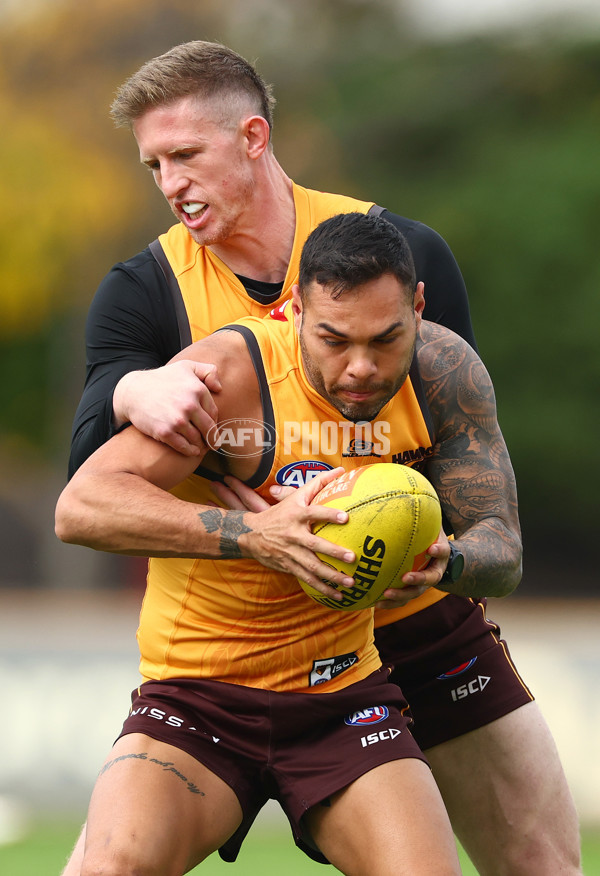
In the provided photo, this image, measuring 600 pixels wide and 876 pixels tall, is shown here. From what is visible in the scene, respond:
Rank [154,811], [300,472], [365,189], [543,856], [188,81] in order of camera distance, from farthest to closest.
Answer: [365,189] < [188,81] < [543,856] < [300,472] < [154,811]

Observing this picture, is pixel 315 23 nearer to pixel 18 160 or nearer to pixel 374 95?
pixel 374 95

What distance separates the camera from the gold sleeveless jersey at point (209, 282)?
16.7ft

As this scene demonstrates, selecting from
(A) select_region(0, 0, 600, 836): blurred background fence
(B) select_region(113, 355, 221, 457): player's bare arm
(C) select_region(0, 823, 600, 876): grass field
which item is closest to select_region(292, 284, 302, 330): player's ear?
(B) select_region(113, 355, 221, 457): player's bare arm

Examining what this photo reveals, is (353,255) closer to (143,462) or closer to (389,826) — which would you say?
(143,462)

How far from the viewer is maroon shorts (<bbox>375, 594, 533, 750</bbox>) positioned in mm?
5336

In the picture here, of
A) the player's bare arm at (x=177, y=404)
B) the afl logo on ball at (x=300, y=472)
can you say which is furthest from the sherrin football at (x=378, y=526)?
the player's bare arm at (x=177, y=404)

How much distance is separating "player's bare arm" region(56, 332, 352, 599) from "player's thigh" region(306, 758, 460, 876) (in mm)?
708

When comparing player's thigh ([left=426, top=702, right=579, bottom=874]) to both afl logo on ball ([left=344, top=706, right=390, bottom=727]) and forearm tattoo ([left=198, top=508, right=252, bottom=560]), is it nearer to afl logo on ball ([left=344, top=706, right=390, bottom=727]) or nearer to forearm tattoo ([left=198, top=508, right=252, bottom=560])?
afl logo on ball ([left=344, top=706, right=390, bottom=727])

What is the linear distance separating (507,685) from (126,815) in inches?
78.9

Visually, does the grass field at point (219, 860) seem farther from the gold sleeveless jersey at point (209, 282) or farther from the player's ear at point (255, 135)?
the player's ear at point (255, 135)

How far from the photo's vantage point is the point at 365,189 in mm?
20469

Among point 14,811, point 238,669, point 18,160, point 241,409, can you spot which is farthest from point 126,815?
point 18,160

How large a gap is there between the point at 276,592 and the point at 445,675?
118 cm

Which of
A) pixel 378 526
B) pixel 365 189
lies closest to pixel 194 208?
pixel 378 526
